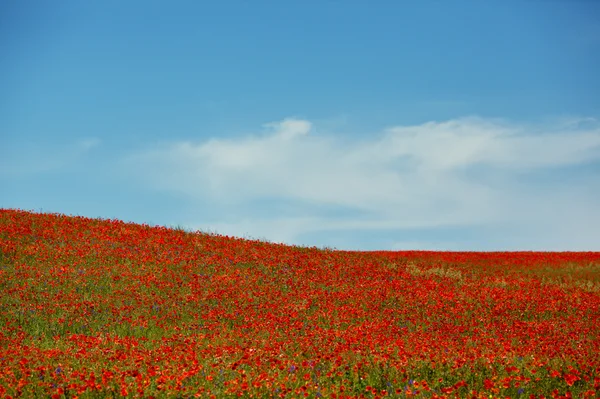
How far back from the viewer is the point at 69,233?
2236 cm

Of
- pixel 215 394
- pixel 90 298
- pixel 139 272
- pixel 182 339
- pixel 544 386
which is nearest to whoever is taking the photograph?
pixel 215 394

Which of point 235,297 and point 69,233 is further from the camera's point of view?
point 69,233

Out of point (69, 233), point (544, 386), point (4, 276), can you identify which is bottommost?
point (544, 386)

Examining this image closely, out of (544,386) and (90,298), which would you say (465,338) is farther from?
(90,298)

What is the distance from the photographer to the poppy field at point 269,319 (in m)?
8.09

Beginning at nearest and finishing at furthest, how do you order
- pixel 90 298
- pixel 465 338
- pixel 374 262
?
pixel 465 338 < pixel 90 298 < pixel 374 262

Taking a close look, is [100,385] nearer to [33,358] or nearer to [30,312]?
[33,358]

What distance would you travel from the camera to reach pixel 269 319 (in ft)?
45.6

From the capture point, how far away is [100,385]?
720cm

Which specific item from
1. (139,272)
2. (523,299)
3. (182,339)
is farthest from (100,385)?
(523,299)

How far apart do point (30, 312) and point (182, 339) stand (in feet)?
15.1

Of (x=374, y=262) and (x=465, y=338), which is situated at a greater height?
(x=374, y=262)

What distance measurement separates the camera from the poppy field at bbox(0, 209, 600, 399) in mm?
8086

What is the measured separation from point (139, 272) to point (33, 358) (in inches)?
355
